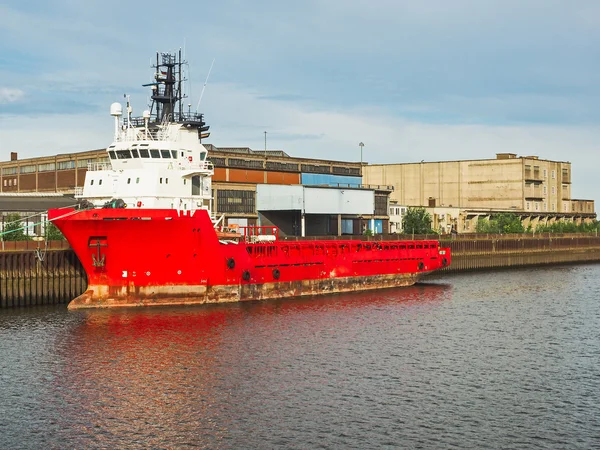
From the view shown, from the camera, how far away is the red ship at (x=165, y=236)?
4100 cm

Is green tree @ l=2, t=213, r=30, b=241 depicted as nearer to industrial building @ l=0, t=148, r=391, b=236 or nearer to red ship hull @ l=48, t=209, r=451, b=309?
red ship hull @ l=48, t=209, r=451, b=309

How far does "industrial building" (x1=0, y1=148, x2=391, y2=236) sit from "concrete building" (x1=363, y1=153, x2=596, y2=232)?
23.4 meters

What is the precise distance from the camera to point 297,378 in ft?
92.1

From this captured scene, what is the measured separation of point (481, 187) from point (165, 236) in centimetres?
9431

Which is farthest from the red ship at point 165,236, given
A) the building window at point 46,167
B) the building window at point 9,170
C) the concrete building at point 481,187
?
the concrete building at point 481,187

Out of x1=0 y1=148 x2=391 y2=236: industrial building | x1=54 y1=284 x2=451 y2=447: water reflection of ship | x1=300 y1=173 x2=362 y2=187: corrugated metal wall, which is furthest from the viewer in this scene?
x1=300 y1=173 x2=362 y2=187: corrugated metal wall

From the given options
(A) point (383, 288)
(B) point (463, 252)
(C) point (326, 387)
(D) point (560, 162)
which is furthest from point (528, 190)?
(C) point (326, 387)

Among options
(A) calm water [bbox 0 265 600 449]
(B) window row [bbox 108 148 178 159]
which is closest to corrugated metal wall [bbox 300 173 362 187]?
(B) window row [bbox 108 148 178 159]

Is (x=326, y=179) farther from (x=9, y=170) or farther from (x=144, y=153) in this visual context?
(x=144, y=153)

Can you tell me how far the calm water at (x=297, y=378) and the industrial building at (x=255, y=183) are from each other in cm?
3917

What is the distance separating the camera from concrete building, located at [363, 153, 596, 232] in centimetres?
12094

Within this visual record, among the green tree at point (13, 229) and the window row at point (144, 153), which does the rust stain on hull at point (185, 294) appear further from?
the green tree at point (13, 229)

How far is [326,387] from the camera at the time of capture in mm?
26984

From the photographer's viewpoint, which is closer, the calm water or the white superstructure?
the calm water
